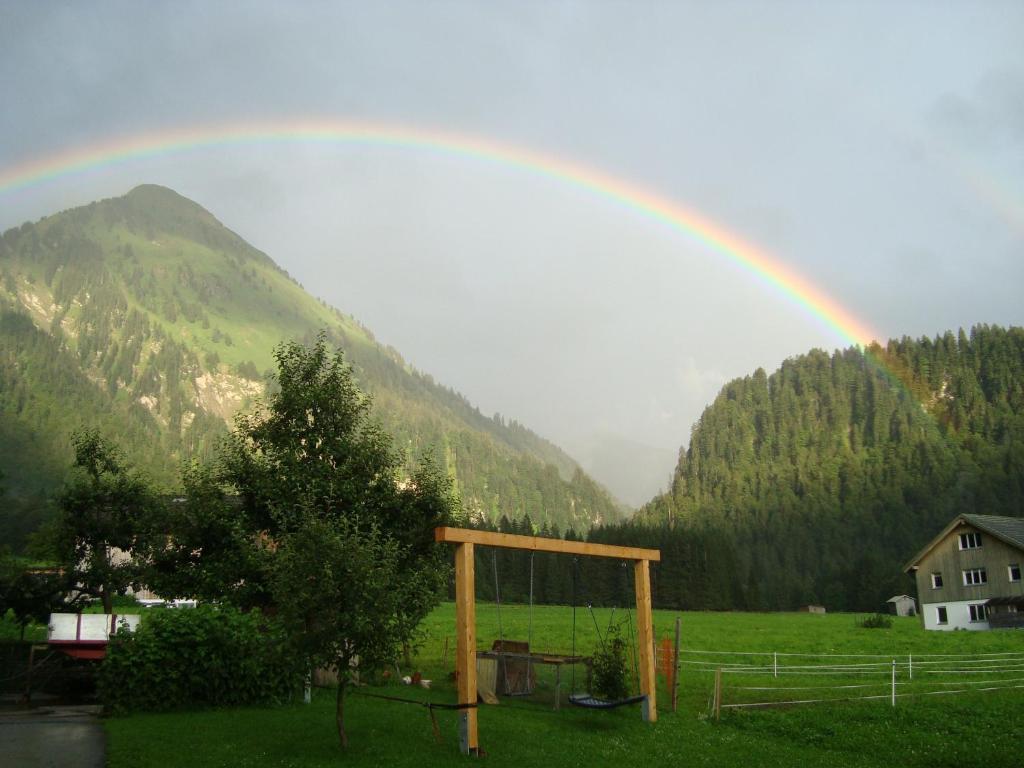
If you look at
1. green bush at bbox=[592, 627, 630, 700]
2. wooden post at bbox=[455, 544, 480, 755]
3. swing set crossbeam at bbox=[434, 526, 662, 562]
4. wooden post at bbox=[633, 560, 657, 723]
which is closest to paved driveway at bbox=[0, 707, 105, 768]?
wooden post at bbox=[455, 544, 480, 755]

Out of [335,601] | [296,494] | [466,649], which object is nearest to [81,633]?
[296,494]

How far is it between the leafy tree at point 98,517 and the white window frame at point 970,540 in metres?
59.8

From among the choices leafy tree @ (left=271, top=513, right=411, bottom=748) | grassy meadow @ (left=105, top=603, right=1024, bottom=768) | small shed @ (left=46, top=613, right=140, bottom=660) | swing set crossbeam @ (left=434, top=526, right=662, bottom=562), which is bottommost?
grassy meadow @ (left=105, top=603, right=1024, bottom=768)

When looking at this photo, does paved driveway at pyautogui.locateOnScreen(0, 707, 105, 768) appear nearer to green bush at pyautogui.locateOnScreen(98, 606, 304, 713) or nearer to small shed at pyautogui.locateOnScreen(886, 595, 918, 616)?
green bush at pyautogui.locateOnScreen(98, 606, 304, 713)

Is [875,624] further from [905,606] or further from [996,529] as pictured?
[905,606]

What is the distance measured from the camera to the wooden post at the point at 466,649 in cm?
1928

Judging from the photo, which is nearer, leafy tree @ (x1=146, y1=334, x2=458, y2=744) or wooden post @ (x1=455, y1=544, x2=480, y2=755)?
wooden post @ (x1=455, y1=544, x2=480, y2=755)

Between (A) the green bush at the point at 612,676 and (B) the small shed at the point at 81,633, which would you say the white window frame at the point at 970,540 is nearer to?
(A) the green bush at the point at 612,676

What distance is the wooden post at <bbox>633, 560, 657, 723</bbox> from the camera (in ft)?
80.5

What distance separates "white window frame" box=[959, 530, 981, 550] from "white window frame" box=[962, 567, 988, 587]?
69.1 inches

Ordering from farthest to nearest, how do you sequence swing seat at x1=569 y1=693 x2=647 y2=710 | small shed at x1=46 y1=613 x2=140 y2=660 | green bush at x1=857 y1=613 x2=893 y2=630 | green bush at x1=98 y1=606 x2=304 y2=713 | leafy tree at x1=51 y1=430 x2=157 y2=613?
green bush at x1=857 y1=613 x2=893 y2=630
leafy tree at x1=51 y1=430 x2=157 y2=613
small shed at x1=46 y1=613 x2=140 y2=660
green bush at x1=98 y1=606 x2=304 y2=713
swing seat at x1=569 y1=693 x2=647 y2=710

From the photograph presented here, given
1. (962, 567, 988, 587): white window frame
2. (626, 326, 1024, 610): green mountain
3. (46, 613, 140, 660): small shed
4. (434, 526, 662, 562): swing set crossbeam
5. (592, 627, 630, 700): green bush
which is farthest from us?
(626, 326, 1024, 610): green mountain

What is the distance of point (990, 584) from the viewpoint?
213 ft

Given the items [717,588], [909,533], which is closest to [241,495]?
[717,588]
